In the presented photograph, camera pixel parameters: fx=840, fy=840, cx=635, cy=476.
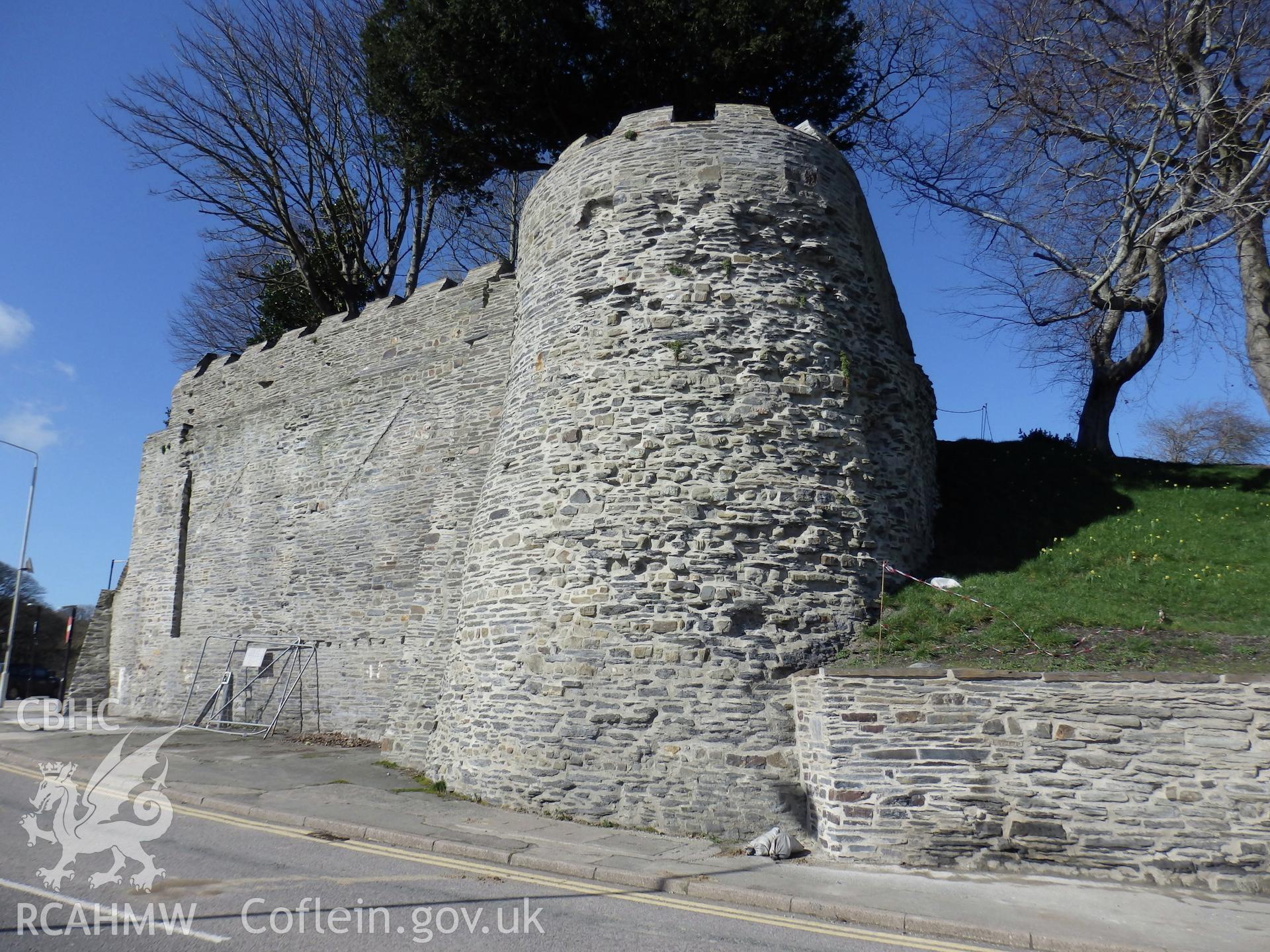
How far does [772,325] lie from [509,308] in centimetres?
553

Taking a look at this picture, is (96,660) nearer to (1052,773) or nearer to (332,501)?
(332,501)

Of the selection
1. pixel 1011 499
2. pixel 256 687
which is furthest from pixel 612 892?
pixel 256 687

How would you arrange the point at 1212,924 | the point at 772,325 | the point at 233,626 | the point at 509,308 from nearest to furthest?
the point at 1212,924
the point at 772,325
the point at 509,308
the point at 233,626

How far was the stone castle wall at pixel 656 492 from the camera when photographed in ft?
28.0

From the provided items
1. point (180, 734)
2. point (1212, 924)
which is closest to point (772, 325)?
point (1212, 924)

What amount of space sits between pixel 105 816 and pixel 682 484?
669 centimetres

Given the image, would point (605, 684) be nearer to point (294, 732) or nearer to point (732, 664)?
point (732, 664)

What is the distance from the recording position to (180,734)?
14617mm

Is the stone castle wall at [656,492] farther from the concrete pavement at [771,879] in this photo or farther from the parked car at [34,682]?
the parked car at [34,682]

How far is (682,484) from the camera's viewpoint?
9273 millimetres

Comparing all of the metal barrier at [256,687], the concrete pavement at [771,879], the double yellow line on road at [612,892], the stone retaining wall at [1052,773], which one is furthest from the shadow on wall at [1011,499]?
the metal barrier at [256,687]

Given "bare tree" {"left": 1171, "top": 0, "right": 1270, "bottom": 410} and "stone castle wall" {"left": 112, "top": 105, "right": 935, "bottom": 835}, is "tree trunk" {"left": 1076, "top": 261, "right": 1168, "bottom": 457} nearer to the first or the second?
"bare tree" {"left": 1171, "top": 0, "right": 1270, "bottom": 410}

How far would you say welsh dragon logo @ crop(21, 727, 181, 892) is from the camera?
6328mm

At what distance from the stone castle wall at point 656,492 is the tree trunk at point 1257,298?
6120mm
